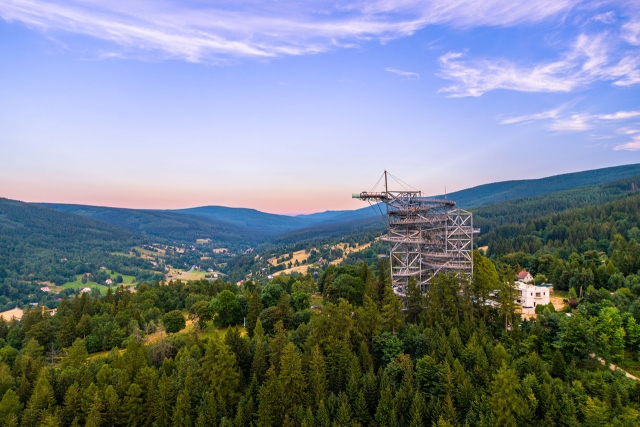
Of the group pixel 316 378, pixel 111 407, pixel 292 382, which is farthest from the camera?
pixel 111 407

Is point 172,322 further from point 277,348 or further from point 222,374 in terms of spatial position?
point 277,348

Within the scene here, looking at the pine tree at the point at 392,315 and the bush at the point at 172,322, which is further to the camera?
the bush at the point at 172,322

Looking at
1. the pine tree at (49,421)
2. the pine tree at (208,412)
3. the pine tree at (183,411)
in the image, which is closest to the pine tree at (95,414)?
the pine tree at (49,421)

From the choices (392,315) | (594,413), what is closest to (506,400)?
(594,413)

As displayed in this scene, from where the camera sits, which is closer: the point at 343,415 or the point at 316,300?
the point at 343,415

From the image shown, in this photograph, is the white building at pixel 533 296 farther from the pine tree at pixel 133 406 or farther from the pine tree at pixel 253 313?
the pine tree at pixel 133 406

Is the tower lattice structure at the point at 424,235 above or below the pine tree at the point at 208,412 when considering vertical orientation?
above

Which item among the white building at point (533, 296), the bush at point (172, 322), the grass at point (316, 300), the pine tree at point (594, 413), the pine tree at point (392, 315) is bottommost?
the bush at point (172, 322)

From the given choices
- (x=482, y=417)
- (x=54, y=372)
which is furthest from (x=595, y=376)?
(x=54, y=372)

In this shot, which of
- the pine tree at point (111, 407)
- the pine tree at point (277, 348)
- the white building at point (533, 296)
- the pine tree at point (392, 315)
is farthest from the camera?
the white building at point (533, 296)

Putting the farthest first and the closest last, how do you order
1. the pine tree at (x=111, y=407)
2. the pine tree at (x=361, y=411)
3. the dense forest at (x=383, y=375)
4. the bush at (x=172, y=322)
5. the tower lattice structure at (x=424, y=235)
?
the bush at (x=172, y=322) < the tower lattice structure at (x=424, y=235) < the pine tree at (x=111, y=407) < the pine tree at (x=361, y=411) < the dense forest at (x=383, y=375)

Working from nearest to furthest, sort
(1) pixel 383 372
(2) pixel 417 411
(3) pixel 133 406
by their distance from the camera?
(2) pixel 417 411 → (1) pixel 383 372 → (3) pixel 133 406

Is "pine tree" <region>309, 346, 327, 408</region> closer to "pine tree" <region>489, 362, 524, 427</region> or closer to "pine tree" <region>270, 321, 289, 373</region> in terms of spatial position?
"pine tree" <region>270, 321, 289, 373</region>

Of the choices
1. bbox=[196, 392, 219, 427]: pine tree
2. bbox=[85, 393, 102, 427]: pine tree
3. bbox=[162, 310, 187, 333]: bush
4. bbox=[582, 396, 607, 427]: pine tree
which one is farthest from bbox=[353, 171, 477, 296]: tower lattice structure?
bbox=[162, 310, 187, 333]: bush
